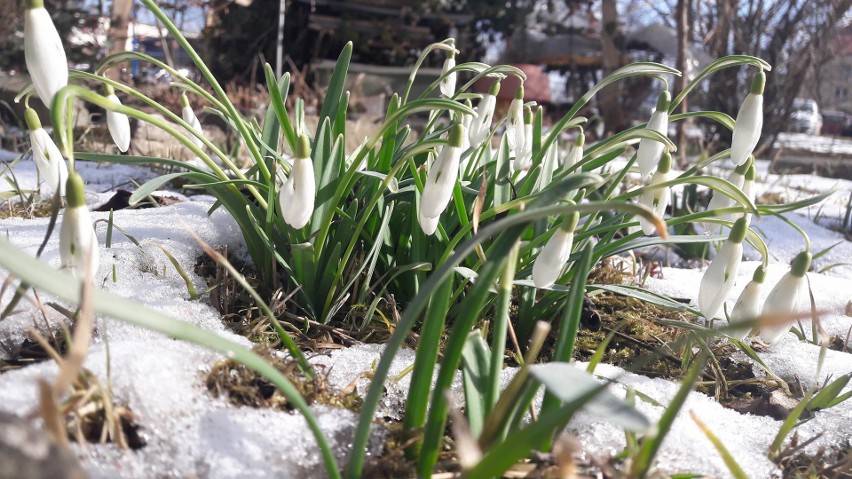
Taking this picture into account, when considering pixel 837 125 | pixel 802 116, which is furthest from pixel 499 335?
pixel 837 125

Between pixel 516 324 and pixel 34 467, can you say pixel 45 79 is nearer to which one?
pixel 34 467

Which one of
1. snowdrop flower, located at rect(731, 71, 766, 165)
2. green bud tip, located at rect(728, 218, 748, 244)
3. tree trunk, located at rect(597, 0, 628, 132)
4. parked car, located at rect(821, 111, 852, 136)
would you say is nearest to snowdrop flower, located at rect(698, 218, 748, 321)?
green bud tip, located at rect(728, 218, 748, 244)

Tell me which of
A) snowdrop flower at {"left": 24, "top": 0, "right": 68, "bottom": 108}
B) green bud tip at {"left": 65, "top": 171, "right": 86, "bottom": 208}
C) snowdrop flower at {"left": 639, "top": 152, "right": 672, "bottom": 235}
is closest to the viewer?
green bud tip at {"left": 65, "top": 171, "right": 86, "bottom": 208}

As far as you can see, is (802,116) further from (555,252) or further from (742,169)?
(555,252)

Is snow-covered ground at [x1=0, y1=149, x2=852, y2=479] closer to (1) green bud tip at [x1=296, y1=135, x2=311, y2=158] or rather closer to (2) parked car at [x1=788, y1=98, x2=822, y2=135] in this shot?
(1) green bud tip at [x1=296, y1=135, x2=311, y2=158]

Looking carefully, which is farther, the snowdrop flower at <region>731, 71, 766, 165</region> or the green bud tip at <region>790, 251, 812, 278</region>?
the snowdrop flower at <region>731, 71, 766, 165</region>

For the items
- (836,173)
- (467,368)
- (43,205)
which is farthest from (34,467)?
(836,173)
